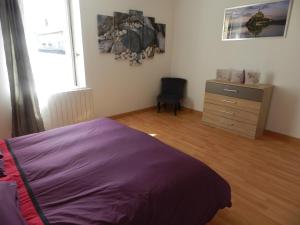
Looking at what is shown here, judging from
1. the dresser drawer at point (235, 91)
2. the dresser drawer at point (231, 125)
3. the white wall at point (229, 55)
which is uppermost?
the white wall at point (229, 55)

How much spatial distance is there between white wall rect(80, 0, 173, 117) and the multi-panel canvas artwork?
0.09m

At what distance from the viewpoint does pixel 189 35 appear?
414 cm

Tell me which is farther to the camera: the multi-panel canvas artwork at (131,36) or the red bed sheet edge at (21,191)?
the multi-panel canvas artwork at (131,36)

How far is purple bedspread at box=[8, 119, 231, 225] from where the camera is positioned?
1.05 m

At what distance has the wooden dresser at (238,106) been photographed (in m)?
3.00

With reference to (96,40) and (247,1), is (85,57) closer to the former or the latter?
(96,40)

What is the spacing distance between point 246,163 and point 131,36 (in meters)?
2.81

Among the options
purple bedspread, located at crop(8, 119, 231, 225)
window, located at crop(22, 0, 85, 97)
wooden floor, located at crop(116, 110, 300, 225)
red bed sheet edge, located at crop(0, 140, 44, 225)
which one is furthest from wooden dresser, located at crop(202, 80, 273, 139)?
red bed sheet edge, located at crop(0, 140, 44, 225)

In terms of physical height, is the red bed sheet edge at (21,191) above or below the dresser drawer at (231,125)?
above

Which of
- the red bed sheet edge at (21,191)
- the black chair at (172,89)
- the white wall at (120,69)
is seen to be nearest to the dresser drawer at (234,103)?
the black chair at (172,89)

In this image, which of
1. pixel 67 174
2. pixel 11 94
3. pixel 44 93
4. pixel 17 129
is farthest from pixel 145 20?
pixel 67 174

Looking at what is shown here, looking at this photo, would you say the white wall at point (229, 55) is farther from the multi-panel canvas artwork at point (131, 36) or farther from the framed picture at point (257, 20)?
the multi-panel canvas artwork at point (131, 36)

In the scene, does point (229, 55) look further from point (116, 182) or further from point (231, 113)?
point (116, 182)

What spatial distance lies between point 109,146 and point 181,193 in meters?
0.70
